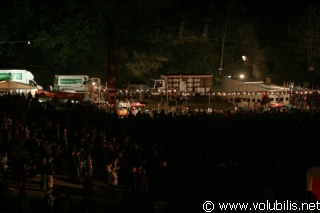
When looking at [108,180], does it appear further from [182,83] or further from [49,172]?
[182,83]

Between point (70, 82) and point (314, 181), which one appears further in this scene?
point (70, 82)

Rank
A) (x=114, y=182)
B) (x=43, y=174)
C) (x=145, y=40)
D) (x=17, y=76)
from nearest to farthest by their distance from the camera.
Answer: (x=43, y=174), (x=114, y=182), (x=17, y=76), (x=145, y=40)

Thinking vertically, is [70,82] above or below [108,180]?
above

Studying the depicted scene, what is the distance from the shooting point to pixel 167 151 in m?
17.6

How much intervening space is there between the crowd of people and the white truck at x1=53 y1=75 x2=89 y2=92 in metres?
14.6

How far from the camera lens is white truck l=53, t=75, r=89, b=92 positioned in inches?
1437

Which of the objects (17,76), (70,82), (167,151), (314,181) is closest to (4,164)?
(167,151)

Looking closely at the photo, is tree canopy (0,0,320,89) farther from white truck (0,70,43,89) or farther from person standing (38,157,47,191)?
person standing (38,157,47,191)

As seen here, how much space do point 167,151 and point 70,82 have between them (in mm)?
20320

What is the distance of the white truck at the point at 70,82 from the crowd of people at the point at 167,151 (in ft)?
48.0

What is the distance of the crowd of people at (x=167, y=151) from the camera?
14383 millimetres

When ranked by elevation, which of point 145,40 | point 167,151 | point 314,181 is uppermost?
point 145,40

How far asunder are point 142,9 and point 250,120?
21570 mm

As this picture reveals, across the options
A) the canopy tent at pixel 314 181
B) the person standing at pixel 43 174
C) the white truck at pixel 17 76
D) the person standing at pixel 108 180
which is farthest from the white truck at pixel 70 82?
the canopy tent at pixel 314 181
